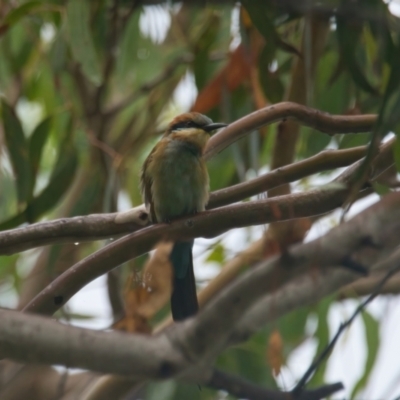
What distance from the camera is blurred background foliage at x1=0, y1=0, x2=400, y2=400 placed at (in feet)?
8.88

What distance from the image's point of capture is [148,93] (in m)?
4.11

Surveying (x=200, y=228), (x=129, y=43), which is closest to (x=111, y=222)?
(x=200, y=228)

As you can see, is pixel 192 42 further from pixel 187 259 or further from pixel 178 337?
pixel 178 337

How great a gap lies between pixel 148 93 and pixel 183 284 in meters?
1.84

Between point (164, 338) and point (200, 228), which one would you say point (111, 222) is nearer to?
point (200, 228)

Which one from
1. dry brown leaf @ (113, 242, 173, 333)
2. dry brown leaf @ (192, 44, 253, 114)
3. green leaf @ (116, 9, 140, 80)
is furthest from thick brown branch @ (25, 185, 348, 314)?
green leaf @ (116, 9, 140, 80)

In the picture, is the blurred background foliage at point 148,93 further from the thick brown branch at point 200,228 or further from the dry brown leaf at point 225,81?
the thick brown branch at point 200,228

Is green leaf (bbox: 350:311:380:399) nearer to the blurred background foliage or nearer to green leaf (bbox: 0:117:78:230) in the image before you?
the blurred background foliage

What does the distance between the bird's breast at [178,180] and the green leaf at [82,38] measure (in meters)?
0.44

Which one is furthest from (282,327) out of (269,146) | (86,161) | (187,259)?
(86,161)

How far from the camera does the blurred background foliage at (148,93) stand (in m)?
2.71

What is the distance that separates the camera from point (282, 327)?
310 cm

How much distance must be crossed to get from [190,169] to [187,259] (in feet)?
1.01

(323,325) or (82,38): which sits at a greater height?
(82,38)
